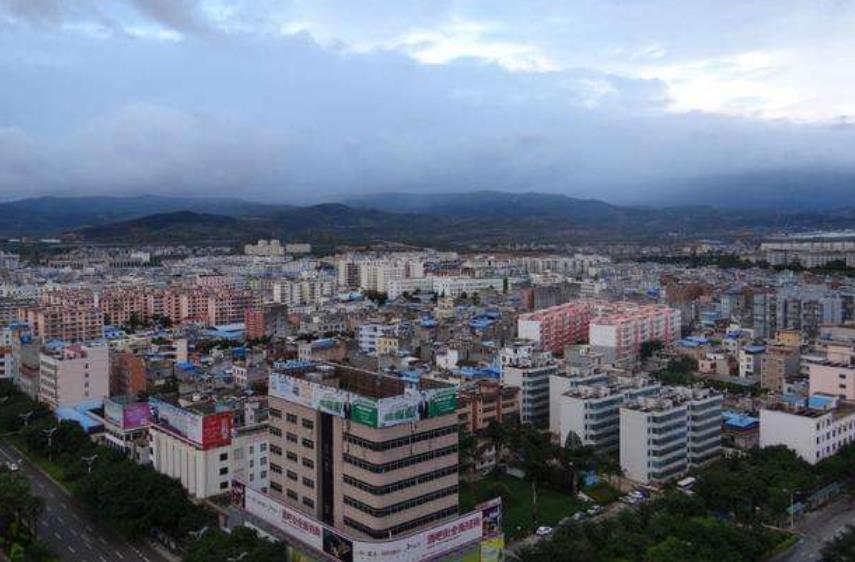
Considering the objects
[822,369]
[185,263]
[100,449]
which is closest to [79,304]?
[100,449]

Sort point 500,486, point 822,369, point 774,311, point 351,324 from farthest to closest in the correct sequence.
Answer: point 351,324, point 774,311, point 822,369, point 500,486

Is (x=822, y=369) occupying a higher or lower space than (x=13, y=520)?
higher

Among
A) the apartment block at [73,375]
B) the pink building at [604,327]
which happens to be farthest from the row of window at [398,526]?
the pink building at [604,327]

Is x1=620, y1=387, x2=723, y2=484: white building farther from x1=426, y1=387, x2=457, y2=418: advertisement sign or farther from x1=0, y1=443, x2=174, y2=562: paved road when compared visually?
x1=0, y1=443, x2=174, y2=562: paved road

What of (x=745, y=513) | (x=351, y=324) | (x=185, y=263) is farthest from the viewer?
(x=185, y=263)

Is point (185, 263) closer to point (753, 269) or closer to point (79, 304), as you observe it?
point (79, 304)

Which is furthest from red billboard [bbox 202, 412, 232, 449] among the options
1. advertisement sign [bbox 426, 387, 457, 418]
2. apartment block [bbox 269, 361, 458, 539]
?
advertisement sign [bbox 426, 387, 457, 418]

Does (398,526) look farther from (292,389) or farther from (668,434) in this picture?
(668,434)

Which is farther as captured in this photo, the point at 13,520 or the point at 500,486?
the point at 500,486
